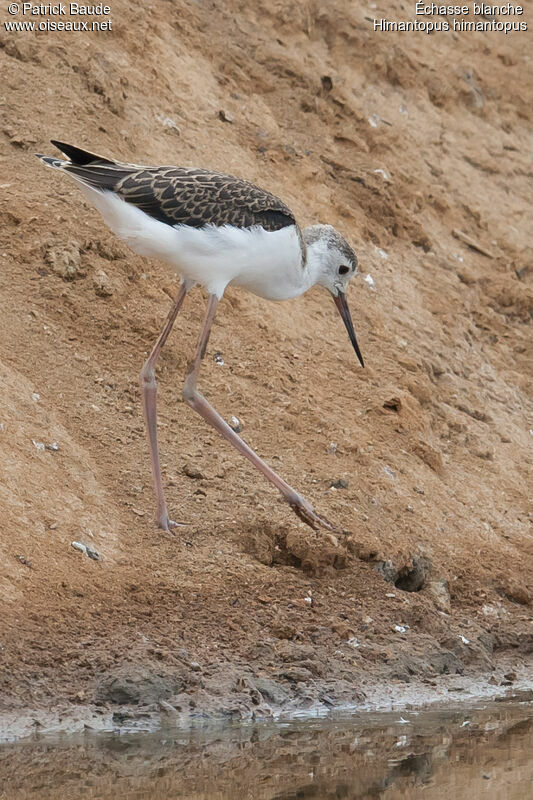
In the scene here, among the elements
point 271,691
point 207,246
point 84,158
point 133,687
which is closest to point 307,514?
point 271,691

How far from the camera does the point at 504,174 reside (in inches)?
509

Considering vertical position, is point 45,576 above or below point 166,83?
below

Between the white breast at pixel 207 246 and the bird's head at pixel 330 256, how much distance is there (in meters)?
0.55

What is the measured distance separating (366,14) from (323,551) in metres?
7.19

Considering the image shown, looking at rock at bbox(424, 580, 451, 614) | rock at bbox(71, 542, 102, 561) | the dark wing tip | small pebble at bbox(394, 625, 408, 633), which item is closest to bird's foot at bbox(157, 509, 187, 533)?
rock at bbox(71, 542, 102, 561)

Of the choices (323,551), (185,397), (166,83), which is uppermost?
(166,83)

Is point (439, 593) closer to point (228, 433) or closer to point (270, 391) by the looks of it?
point (228, 433)

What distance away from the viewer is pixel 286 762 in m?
5.78

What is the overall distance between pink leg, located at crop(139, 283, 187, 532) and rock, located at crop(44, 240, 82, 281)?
128 centimetres

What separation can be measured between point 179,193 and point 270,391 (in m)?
1.86

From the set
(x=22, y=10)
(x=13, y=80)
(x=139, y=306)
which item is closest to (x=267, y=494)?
(x=139, y=306)

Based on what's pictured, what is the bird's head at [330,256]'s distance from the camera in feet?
27.5

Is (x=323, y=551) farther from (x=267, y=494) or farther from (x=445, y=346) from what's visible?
(x=445, y=346)

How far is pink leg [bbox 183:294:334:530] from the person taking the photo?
7.52m
